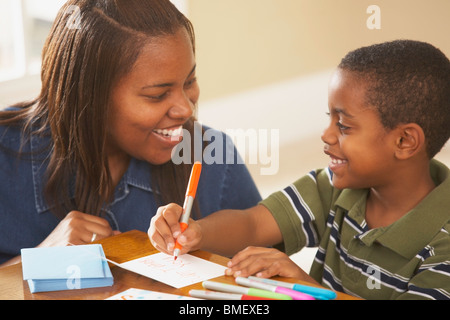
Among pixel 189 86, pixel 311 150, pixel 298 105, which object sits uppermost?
pixel 189 86

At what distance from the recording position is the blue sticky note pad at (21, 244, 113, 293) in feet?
2.35

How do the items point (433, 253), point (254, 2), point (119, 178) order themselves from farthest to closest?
point (254, 2)
point (119, 178)
point (433, 253)

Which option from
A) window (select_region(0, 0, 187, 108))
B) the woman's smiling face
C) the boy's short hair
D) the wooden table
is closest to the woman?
the woman's smiling face

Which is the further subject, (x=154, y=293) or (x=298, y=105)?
(x=298, y=105)

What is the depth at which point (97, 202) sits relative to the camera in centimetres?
114

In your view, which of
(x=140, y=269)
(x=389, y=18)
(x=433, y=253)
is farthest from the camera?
(x=389, y=18)

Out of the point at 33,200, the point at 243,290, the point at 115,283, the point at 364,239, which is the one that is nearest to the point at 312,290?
the point at 243,290

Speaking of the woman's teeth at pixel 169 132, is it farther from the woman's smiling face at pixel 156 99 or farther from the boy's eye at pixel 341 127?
the boy's eye at pixel 341 127

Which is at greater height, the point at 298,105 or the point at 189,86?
the point at 189,86

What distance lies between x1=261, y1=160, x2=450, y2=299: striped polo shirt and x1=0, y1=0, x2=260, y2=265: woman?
23 centimetres

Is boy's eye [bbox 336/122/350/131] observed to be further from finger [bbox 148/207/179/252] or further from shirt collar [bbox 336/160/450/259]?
finger [bbox 148/207/179/252]
